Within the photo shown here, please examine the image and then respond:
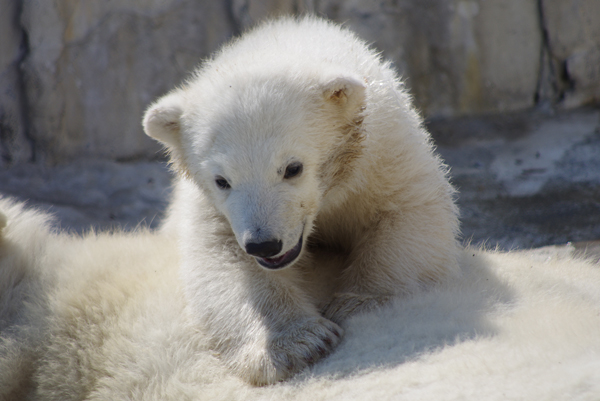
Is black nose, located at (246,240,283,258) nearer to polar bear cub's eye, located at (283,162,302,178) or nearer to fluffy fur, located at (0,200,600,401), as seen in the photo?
polar bear cub's eye, located at (283,162,302,178)

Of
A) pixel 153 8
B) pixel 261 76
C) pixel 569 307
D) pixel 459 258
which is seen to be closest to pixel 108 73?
pixel 153 8

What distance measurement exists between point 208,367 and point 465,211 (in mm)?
3610

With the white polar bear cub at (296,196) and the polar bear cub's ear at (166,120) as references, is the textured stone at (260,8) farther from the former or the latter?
the polar bear cub's ear at (166,120)

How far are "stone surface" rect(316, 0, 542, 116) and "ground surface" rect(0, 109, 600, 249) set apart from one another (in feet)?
0.96

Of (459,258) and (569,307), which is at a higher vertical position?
(569,307)

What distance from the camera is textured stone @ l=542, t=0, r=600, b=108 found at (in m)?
6.12

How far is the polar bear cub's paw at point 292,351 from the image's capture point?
207cm

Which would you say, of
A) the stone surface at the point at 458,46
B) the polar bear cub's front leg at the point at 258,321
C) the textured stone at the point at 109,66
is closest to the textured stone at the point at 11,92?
the textured stone at the point at 109,66

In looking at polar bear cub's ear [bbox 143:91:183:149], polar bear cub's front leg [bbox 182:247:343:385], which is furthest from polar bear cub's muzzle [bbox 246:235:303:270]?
polar bear cub's ear [bbox 143:91:183:149]

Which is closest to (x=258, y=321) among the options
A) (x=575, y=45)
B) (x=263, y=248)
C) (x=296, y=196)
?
(x=263, y=248)

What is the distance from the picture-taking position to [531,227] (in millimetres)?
4758

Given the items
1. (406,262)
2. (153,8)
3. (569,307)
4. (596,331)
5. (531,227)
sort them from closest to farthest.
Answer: (596,331) → (569,307) → (406,262) → (531,227) → (153,8)

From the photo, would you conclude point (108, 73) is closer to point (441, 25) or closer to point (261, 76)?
point (441, 25)

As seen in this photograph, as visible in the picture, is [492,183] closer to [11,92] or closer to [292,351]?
[292,351]
